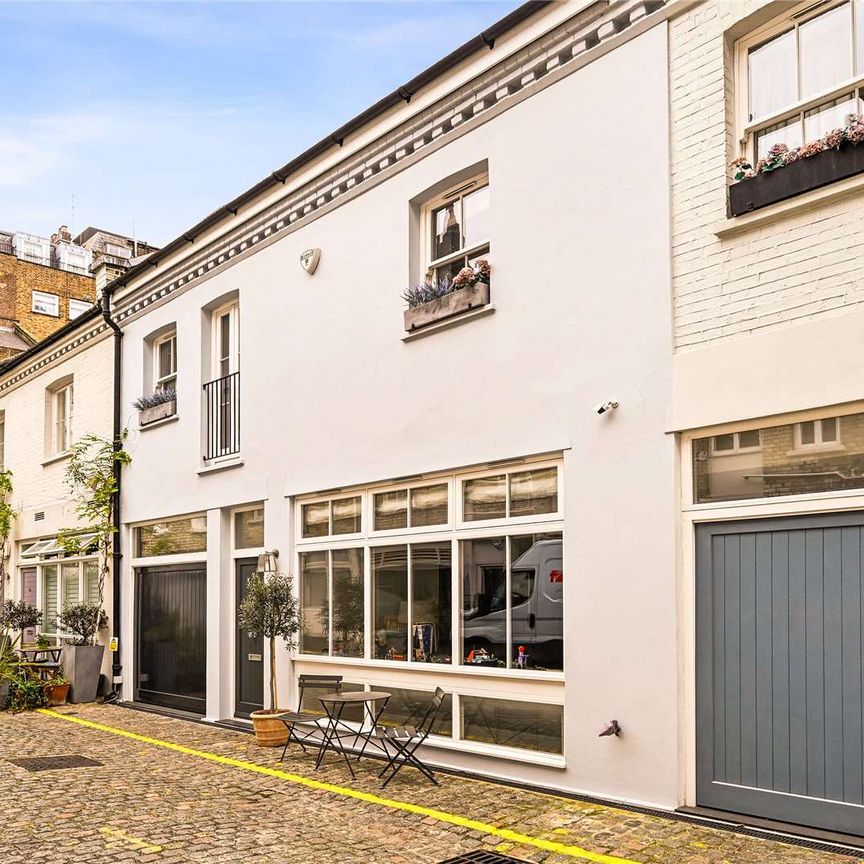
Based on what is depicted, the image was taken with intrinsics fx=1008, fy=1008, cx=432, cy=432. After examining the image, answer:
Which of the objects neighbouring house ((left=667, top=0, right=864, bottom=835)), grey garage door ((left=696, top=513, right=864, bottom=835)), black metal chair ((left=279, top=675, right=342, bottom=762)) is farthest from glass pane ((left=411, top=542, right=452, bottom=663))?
grey garage door ((left=696, top=513, right=864, bottom=835))

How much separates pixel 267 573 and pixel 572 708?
188 inches

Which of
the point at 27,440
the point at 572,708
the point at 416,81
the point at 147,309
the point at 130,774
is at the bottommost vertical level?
the point at 130,774

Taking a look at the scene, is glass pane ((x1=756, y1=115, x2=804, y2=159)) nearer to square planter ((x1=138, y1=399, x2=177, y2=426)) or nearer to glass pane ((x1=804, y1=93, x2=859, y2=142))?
glass pane ((x1=804, y1=93, x2=859, y2=142))

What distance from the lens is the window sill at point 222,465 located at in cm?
1263

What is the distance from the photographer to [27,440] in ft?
64.0

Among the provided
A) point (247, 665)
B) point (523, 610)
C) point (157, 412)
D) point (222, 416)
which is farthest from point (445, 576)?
point (157, 412)

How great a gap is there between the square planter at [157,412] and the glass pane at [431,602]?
586cm

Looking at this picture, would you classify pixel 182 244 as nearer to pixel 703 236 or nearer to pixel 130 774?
pixel 130 774

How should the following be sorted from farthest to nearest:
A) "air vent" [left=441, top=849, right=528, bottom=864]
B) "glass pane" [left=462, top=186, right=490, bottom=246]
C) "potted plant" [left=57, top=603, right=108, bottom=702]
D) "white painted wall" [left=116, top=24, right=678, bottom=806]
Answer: "potted plant" [left=57, top=603, right=108, bottom=702], "glass pane" [left=462, top=186, right=490, bottom=246], "white painted wall" [left=116, top=24, right=678, bottom=806], "air vent" [left=441, top=849, right=528, bottom=864]

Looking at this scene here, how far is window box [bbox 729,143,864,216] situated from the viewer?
21.2ft

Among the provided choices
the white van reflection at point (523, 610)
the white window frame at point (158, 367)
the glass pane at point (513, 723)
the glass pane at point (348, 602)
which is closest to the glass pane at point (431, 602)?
the white van reflection at point (523, 610)

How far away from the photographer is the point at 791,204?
6707 millimetres

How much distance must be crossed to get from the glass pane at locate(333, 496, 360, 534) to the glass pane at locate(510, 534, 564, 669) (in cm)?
240

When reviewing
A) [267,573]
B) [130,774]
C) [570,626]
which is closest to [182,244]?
[267,573]
